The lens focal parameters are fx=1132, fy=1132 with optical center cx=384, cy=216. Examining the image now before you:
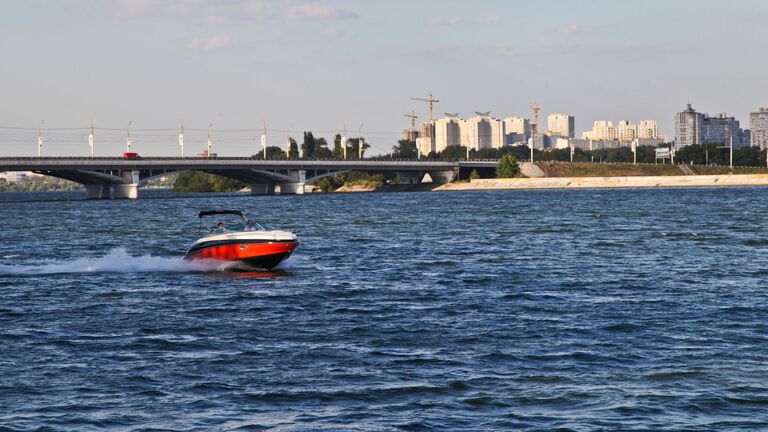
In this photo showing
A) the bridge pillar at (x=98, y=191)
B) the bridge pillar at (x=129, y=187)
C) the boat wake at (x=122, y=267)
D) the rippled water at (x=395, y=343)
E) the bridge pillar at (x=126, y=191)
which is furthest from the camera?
the bridge pillar at (x=98, y=191)

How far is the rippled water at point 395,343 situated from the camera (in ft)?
65.9

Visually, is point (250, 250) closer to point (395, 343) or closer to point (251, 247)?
point (251, 247)

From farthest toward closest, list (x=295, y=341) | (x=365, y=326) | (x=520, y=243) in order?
(x=520, y=243) → (x=365, y=326) → (x=295, y=341)

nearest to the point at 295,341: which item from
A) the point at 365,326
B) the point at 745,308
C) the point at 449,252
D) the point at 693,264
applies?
the point at 365,326

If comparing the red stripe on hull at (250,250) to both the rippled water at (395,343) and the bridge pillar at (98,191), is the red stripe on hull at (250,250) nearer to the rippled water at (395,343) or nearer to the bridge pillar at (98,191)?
the rippled water at (395,343)

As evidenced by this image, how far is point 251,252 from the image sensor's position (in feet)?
149

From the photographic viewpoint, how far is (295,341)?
27516 mm

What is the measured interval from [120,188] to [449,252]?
5570 inches

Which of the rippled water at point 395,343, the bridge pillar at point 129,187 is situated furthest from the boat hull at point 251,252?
the bridge pillar at point 129,187

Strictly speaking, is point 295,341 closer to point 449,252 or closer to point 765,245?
point 449,252

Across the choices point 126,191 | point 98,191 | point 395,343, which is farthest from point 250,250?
point 98,191

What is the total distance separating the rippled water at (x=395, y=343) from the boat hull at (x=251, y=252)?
2.46 ft

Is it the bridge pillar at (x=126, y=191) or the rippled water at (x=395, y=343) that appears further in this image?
the bridge pillar at (x=126, y=191)

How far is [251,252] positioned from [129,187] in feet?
485
